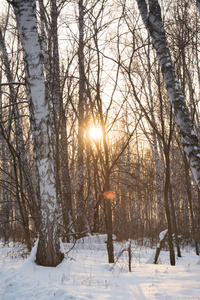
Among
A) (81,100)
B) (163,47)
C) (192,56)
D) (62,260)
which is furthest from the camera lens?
(192,56)

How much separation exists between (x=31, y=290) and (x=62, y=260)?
3.67 feet

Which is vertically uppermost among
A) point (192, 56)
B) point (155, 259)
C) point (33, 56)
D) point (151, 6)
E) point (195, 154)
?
point (192, 56)

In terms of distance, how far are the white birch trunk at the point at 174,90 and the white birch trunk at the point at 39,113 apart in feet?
6.11

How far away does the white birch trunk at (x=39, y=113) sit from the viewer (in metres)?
3.98

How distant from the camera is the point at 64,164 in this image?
8.63m

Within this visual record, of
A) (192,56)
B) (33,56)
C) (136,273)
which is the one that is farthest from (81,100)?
(192,56)

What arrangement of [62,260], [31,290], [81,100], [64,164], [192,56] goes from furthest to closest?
[192,56] → [81,100] → [64,164] → [62,260] → [31,290]

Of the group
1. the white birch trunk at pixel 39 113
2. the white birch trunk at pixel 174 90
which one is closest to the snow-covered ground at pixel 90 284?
the white birch trunk at pixel 39 113

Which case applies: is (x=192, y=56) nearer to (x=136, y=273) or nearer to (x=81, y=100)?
(x=81, y=100)

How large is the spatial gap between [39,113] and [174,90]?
2092 mm

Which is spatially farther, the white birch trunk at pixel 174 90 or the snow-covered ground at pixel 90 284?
the white birch trunk at pixel 174 90

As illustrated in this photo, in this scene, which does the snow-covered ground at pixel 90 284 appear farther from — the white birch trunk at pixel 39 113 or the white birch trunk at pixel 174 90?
the white birch trunk at pixel 174 90

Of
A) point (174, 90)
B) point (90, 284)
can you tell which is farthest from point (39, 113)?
point (90, 284)

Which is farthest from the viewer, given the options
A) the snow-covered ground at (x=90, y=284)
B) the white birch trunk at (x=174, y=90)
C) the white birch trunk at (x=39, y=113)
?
the white birch trunk at (x=39, y=113)
